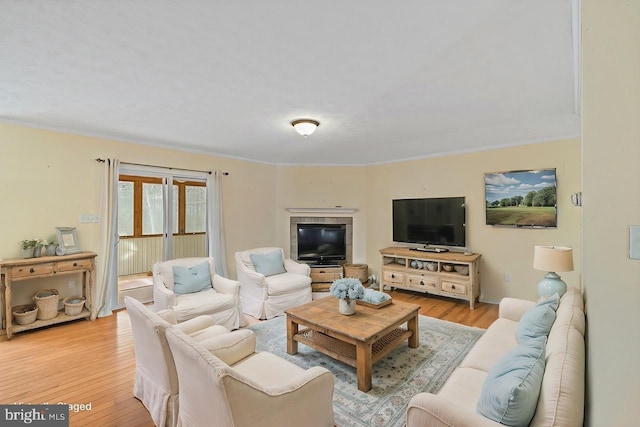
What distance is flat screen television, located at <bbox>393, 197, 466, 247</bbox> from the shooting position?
4746mm

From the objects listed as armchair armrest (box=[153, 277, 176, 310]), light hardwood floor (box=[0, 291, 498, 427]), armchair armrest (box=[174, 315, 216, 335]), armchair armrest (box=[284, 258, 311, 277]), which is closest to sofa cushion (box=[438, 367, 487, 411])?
armchair armrest (box=[174, 315, 216, 335])

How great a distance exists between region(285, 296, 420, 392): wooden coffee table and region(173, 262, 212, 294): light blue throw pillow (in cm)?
142

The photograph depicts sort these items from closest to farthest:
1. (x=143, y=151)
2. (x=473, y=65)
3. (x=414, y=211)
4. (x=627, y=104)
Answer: (x=627, y=104) → (x=473, y=65) → (x=143, y=151) → (x=414, y=211)

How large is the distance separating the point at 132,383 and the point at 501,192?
5038 mm

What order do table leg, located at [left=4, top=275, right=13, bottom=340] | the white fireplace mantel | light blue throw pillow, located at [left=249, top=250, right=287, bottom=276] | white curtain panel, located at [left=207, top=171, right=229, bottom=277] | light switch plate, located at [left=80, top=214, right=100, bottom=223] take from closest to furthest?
table leg, located at [left=4, top=275, right=13, bottom=340] → light switch plate, located at [left=80, top=214, right=100, bottom=223] → light blue throw pillow, located at [left=249, top=250, right=287, bottom=276] → white curtain panel, located at [left=207, top=171, right=229, bottom=277] → the white fireplace mantel

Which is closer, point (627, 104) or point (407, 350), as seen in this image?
point (627, 104)

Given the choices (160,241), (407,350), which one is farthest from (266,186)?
(407,350)

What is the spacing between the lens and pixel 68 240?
3697 millimetres

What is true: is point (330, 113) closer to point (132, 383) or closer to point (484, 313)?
point (132, 383)

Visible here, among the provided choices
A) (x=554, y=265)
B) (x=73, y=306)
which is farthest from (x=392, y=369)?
(x=73, y=306)

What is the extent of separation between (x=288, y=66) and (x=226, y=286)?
8.74 feet

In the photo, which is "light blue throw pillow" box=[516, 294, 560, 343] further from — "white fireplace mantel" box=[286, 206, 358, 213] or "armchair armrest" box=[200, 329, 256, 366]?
"white fireplace mantel" box=[286, 206, 358, 213]

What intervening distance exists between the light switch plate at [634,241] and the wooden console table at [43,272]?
4.77 meters

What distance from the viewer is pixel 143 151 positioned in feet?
14.4
